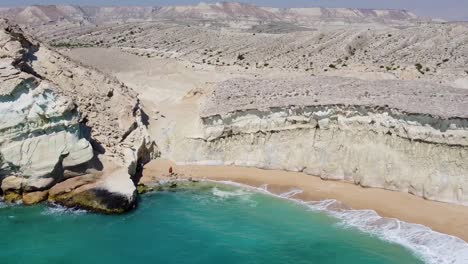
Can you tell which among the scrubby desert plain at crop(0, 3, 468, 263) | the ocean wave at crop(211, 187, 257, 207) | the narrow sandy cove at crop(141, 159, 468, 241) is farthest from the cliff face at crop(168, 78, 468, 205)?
the ocean wave at crop(211, 187, 257, 207)

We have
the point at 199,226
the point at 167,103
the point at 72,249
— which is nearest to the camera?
the point at 72,249

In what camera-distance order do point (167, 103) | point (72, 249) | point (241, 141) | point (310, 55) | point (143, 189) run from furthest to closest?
1. point (310, 55)
2. point (167, 103)
3. point (241, 141)
4. point (143, 189)
5. point (72, 249)

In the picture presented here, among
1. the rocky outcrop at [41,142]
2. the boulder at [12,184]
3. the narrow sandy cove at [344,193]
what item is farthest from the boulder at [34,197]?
the narrow sandy cove at [344,193]

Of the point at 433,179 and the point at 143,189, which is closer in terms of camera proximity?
the point at 433,179

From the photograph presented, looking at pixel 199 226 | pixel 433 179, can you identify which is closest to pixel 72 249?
pixel 199 226

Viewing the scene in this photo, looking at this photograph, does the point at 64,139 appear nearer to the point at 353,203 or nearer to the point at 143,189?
the point at 143,189

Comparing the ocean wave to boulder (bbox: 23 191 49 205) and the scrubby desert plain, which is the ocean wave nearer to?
the scrubby desert plain
